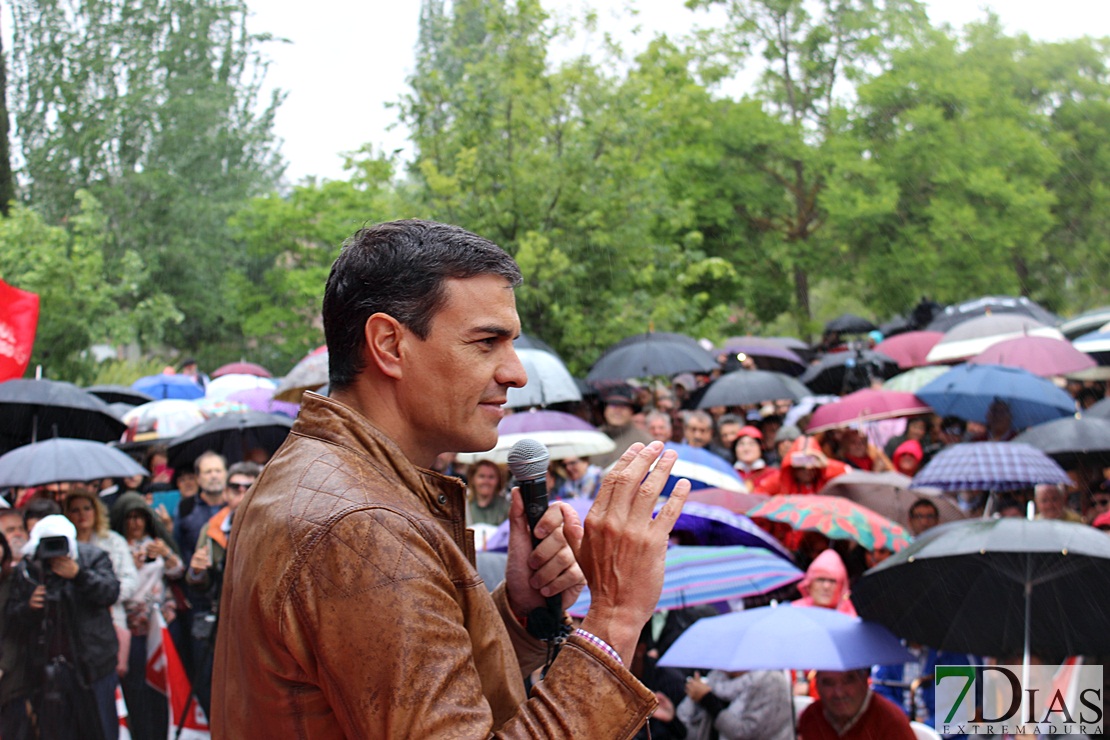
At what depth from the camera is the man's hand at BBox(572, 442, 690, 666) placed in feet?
5.84

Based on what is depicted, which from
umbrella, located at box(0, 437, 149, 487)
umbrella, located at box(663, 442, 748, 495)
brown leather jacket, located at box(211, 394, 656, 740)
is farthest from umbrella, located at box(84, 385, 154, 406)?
brown leather jacket, located at box(211, 394, 656, 740)

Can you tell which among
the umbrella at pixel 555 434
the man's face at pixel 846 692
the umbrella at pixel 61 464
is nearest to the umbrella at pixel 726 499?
the umbrella at pixel 555 434

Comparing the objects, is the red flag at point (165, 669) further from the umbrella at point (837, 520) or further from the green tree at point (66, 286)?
the green tree at point (66, 286)

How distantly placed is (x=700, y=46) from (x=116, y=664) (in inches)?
966

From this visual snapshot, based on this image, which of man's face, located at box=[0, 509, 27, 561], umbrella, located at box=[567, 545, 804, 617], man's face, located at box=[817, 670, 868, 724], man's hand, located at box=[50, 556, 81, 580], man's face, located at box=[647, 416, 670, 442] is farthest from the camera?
man's face, located at box=[647, 416, 670, 442]

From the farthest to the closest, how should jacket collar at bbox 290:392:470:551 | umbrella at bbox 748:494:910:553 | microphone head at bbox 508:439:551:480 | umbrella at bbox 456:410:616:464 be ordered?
umbrella at bbox 456:410:616:464, umbrella at bbox 748:494:910:553, microphone head at bbox 508:439:551:480, jacket collar at bbox 290:392:470:551

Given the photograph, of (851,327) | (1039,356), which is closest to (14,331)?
(1039,356)

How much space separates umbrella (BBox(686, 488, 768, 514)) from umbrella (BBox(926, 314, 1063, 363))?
22.0 ft

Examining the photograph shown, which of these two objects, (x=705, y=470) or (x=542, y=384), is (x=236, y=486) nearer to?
(x=705, y=470)

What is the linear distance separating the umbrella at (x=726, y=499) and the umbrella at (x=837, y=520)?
9cm

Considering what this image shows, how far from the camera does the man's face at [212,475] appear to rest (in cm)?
851

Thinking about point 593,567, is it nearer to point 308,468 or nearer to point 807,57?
point 308,468

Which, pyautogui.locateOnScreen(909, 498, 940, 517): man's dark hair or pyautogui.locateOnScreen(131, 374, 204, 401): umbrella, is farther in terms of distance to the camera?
pyautogui.locateOnScreen(131, 374, 204, 401): umbrella

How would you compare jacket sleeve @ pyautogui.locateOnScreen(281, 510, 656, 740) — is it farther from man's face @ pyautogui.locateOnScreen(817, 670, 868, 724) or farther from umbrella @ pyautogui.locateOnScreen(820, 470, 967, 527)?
umbrella @ pyautogui.locateOnScreen(820, 470, 967, 527)
